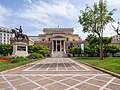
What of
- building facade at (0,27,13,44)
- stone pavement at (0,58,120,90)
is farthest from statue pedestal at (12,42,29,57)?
building facade at (0,27,13,44)

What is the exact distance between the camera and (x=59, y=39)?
96500mm

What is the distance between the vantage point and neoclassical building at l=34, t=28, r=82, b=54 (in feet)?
316

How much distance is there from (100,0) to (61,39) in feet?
189

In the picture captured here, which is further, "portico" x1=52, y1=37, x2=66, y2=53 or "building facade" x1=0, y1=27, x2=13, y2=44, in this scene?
"building facade" x1=0, y1=27, x2=13, y2=44

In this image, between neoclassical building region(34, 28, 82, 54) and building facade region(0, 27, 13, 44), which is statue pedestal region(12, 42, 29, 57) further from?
building facade region(0, 27, 13, 44)

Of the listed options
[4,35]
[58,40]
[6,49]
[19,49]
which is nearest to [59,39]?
[58,40]

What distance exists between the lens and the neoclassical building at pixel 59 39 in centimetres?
9645

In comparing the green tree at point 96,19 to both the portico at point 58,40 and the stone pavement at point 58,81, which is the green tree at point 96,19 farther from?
the portico at point 58,40

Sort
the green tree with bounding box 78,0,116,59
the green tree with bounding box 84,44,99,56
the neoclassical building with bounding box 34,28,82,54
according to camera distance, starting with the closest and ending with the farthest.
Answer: the green tree with bounding box 78,0,116,59 → the green tree with bounding box 84,44,99,56 → the neoclassical building with bounding box 34,28,82,54

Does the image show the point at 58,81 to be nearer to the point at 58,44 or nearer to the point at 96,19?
the point at 96,19

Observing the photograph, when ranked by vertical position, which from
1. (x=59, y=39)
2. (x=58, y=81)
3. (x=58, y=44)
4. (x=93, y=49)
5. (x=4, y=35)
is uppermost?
(x=4, y=35)

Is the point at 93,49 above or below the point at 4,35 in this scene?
below

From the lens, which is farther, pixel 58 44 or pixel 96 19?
pixel 58 44

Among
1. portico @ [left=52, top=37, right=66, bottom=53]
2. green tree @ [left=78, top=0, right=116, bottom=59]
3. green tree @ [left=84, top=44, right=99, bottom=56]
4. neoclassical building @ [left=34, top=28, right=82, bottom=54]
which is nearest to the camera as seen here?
green tree @ [left=78, top=0, right=116, bottom=59]
